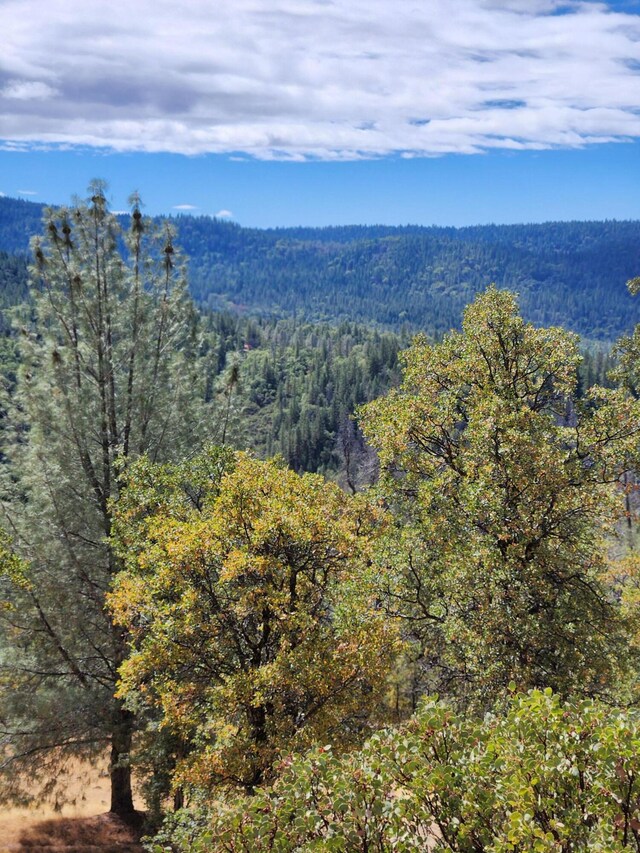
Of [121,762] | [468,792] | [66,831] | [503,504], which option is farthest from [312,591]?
[66,831]

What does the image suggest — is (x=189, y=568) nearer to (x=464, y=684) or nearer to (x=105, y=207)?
(x=464, y=684)

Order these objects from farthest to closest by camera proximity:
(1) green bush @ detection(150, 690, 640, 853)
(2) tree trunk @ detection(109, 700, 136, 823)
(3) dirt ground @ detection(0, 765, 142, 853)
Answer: (3) dirt ground @ detection(0, 765, 142, 853) < (2) tree trunk @ detection(109, 700, 136, 823) < (1) green bush @ detection(150, 690, 640, 853)

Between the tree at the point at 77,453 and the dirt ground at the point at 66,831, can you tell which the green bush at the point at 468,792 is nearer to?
the tree at the point at 77,453

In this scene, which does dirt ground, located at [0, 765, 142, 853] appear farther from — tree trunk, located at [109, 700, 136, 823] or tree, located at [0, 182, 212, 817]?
tree, located at [0, 182, 212, 817]

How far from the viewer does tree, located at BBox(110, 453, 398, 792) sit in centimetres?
1157

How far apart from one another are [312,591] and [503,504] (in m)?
4.64

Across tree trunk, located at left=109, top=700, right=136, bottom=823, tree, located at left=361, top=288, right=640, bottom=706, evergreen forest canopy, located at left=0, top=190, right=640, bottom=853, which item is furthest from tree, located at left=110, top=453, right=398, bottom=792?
tree trunk, located at left=109, top=700, right=136, bottom=823

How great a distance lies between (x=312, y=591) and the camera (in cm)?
1375

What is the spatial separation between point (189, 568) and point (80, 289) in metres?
10.8

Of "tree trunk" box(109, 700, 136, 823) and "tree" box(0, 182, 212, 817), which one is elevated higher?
"tree" box(0, 182, 212, 817)

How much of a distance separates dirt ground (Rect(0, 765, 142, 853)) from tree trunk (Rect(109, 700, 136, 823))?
1.40 feet

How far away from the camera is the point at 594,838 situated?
546cm

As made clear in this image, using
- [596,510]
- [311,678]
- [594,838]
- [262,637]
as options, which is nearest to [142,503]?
[262,637]

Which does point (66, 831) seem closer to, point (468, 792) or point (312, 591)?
point (312, 591)
